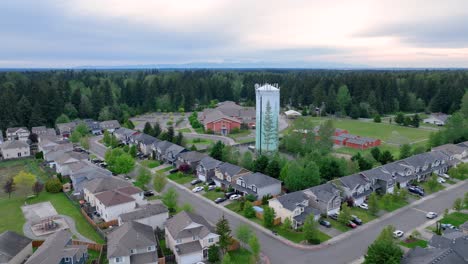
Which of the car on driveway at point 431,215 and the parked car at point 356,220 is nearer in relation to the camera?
the parked car at point 356,220

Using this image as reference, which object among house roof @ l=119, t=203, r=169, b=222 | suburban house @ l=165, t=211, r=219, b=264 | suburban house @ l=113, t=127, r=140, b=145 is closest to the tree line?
suburban house @ l=113, t=127, r=140, b=145

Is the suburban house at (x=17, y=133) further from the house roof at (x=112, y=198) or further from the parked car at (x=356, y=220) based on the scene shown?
the parked car at (x=356, y=220)

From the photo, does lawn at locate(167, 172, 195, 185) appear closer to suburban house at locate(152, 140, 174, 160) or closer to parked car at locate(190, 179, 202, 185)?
parked car at locate(190, 179, 202, 185)

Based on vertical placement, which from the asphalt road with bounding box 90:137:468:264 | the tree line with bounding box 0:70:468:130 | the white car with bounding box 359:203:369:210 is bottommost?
the asphalt road with bounding box 90:137:468:264

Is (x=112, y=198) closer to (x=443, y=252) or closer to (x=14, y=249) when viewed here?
(x=14, y=249)

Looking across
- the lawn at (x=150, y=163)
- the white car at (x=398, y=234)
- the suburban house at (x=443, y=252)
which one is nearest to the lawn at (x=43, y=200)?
the lawn at (x=150, y=163)
